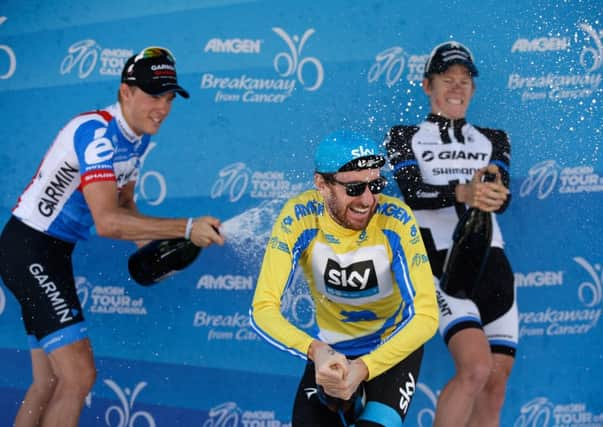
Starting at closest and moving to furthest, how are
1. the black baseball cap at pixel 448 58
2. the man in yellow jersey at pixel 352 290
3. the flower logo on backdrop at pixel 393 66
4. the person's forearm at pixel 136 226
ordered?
the man in yellow jersey at pixel 352 290
the person's forearm at pixel 136 226
the black baseball cap at pixel 448 58
the flower logo on backdrop at pixel 393 66

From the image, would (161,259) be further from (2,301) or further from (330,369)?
(330,369)

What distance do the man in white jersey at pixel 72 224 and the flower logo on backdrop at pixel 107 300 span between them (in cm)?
77

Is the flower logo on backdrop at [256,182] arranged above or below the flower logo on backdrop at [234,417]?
above

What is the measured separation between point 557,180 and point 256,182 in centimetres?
199

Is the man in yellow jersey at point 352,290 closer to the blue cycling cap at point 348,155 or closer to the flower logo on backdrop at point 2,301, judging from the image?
the blue cycling cap at point 348,155

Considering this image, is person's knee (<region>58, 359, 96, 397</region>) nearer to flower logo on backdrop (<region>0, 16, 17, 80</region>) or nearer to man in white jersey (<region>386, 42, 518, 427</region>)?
man in white jersey (<region>386, 42, 518, 427</region>)

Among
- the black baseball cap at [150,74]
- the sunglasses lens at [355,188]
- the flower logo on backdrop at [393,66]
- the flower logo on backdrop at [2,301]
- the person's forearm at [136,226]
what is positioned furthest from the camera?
the flower logo on backdrop at [2,301]

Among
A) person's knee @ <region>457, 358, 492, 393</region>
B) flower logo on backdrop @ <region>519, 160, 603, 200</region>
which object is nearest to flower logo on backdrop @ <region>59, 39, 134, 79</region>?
flower logo on backdrop @ <region>519, 160, 603, 200</region>

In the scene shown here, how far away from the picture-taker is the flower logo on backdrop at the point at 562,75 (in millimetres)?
5555

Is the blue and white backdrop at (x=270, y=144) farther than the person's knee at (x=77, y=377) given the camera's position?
Yes

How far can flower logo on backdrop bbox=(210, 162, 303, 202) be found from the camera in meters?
5.55

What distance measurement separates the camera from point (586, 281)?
18.4ft

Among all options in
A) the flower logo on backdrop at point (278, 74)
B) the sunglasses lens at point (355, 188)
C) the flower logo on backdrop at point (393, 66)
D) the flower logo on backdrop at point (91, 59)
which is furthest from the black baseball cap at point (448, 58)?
the flower logo on backdrop at point (91, 59)

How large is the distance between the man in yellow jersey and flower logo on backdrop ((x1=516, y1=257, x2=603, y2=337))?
1837 mm
